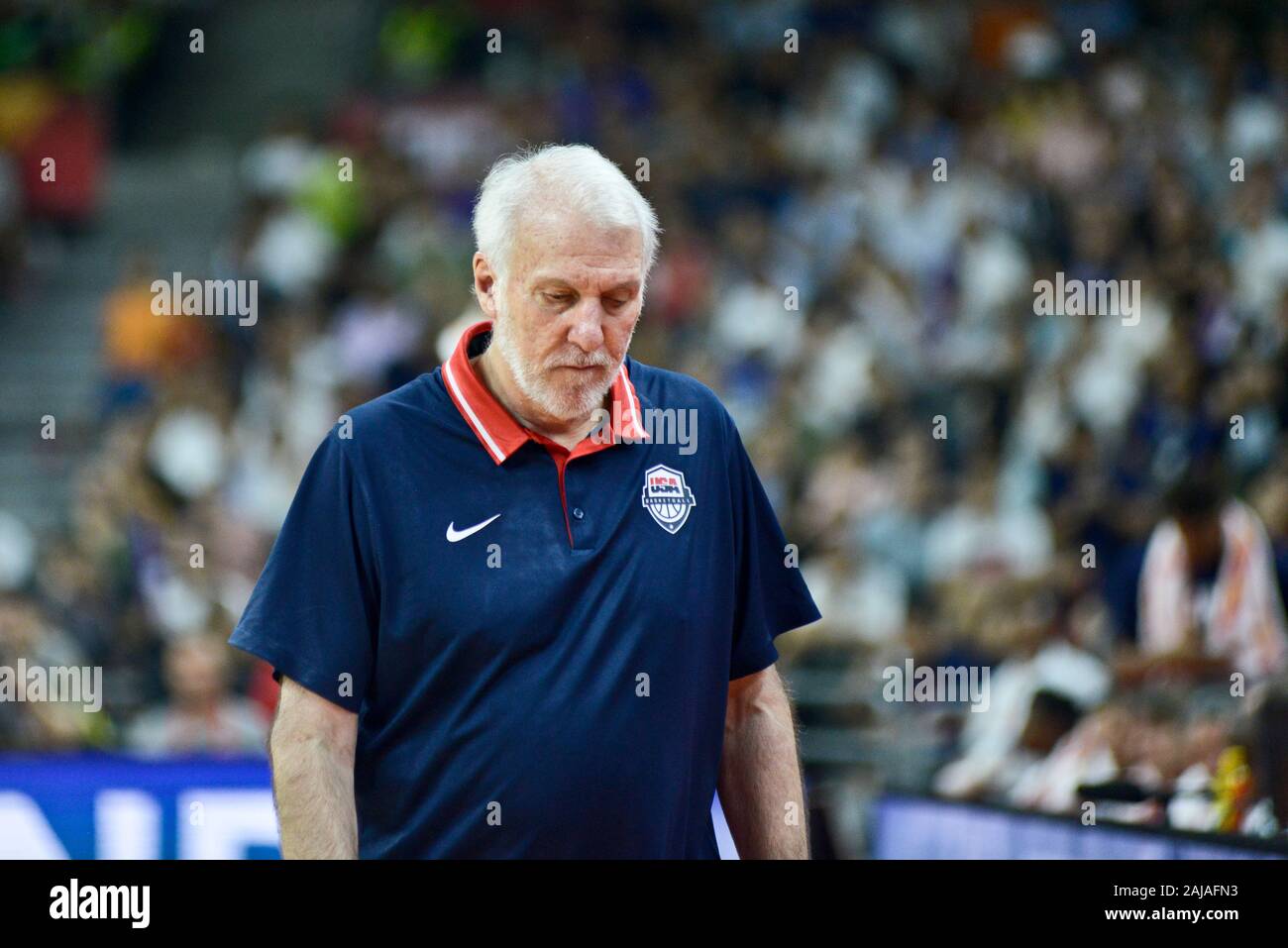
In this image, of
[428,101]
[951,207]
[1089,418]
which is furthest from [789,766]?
[428,101]

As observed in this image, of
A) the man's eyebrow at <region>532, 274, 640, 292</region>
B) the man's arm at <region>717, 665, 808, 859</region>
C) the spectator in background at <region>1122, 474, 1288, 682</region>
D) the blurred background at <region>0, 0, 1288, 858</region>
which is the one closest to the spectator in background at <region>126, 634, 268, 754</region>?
the blurred background at <region>0, 0, 1288, 858</region>

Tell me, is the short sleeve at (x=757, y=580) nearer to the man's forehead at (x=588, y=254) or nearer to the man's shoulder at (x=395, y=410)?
the man's forehead at (x=588, y=254)

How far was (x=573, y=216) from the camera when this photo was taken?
10.0 feet

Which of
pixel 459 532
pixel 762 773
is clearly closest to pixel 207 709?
pixel 762 773

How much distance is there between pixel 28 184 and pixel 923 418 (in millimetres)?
7972

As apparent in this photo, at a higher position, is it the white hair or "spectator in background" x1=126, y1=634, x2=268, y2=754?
the white hair

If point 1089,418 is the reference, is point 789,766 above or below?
below

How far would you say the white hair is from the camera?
306 centimetres

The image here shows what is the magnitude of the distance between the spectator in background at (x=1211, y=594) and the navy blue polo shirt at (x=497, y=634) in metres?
4.14

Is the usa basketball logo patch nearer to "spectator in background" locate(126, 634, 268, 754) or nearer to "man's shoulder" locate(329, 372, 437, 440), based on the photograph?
"man's shoulder" locate(329, 372, 437, 440)

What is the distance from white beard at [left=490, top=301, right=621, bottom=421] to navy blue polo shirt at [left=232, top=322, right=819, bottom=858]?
2.6 inches

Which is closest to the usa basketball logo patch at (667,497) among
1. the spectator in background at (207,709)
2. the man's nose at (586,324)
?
the man's nose at (586,324)
